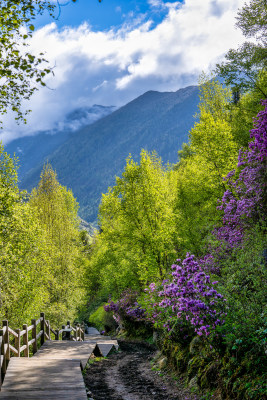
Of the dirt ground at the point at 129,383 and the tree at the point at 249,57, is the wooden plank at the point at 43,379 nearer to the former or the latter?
the dirt ground at the point at 129,383

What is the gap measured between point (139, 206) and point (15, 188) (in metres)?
8.39

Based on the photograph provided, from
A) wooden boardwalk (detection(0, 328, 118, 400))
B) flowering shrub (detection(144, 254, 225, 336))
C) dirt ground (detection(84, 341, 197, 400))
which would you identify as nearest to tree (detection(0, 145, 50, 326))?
dirt ground (detection(84, 341, 197, 400))

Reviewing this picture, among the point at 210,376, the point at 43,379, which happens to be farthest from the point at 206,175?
the point at 43,379

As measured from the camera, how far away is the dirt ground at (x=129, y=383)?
924cm

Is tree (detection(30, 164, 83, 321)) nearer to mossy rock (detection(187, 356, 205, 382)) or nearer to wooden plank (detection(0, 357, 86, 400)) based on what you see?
wooden plank (detection(0, 357, 86, 400))

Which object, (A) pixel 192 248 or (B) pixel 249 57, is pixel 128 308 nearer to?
(A) pixel 192 248

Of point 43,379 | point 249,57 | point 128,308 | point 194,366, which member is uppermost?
point 249,57

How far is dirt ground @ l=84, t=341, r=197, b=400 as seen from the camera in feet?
30.3

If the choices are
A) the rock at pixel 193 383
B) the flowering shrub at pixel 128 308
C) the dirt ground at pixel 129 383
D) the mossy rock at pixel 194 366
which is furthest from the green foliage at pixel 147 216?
the rock at pixel 193 383

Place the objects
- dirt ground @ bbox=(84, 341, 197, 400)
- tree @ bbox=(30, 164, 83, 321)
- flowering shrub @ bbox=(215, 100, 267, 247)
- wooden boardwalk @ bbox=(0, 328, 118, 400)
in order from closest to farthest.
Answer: wooden boardwalk @ bbox=(0, 328, 118, 400), dirt ground @ bbox=(84, 341, 197, 400), flowering shrub @ bbox=(215, 100, 267, 247), tree @ bbox=(30, 164, 83, 321)

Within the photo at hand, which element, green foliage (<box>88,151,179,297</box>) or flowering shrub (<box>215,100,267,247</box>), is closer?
flowering shrub (<box>215,100,267,247</box>)

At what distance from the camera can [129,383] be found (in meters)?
11.1

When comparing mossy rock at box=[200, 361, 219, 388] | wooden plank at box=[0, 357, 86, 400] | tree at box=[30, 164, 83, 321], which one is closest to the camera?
wooden plank at box=[0, 357, 86, 400]

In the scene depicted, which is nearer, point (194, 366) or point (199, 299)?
point (199, 299)
